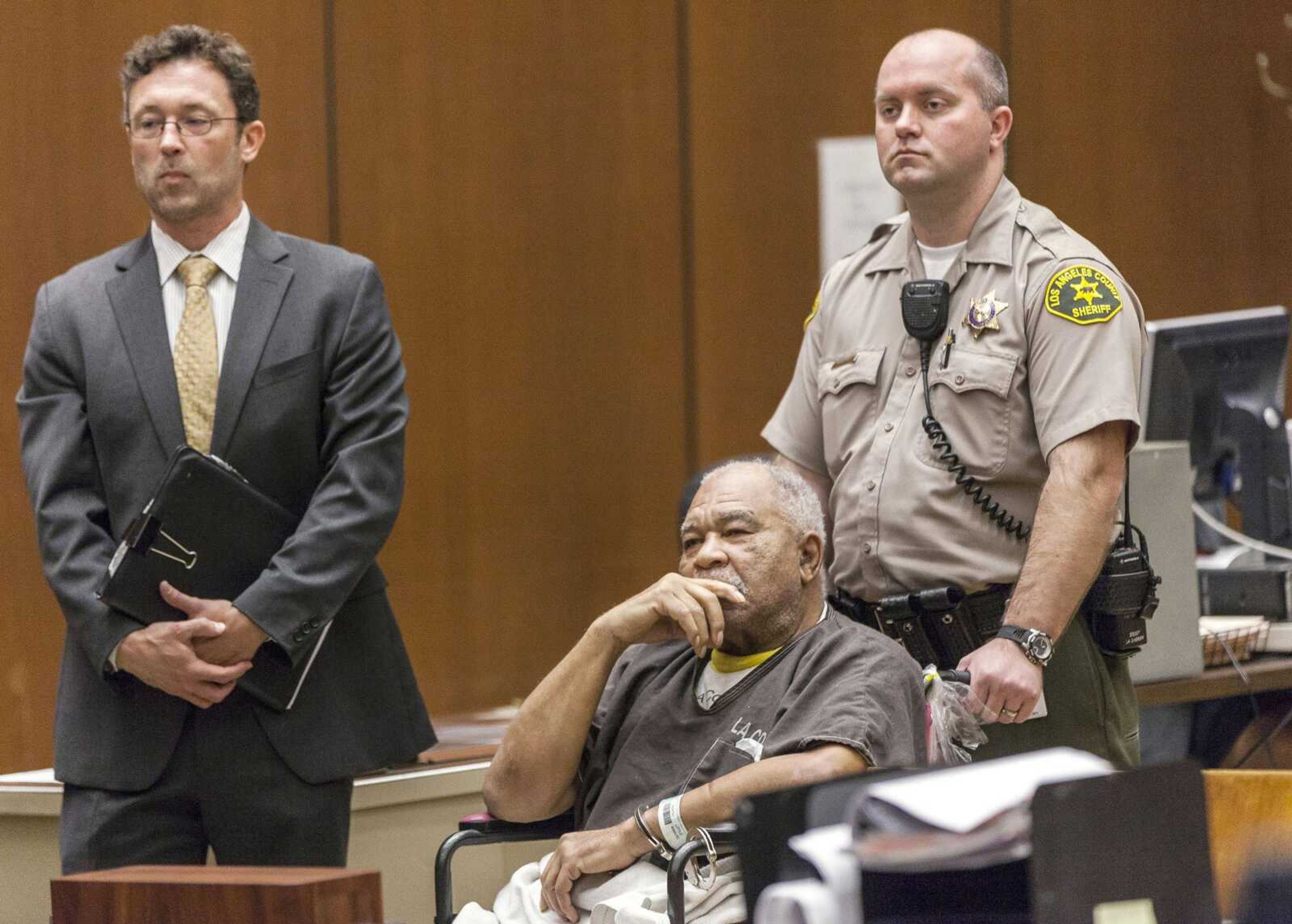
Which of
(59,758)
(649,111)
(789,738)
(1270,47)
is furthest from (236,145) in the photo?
(1270,47)

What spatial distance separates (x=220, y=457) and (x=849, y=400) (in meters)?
1.01

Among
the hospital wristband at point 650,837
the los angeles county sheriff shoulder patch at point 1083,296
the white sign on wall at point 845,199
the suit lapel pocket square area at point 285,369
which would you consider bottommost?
the hospital wristband at point 650,837

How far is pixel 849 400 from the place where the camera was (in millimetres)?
2820

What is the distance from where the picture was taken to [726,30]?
16.5 ft

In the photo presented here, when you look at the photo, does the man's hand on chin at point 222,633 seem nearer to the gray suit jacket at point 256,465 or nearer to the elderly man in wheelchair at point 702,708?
the gray suit jacket at point 256,465

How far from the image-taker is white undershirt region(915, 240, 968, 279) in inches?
108

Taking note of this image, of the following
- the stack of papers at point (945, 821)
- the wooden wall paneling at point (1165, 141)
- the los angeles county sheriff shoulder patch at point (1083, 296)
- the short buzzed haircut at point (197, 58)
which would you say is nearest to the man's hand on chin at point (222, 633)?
the short buzzed haircut at point (197, 58)

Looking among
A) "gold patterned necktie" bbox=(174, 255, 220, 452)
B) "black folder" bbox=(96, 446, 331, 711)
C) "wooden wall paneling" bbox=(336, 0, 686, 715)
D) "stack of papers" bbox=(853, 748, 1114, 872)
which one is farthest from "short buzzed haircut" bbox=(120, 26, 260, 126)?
"stack of papers" bbox=(853, 748, 1114, 872)

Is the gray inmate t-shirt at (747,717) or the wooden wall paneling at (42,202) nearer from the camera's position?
the gray inmate t-shirt at (747,717)

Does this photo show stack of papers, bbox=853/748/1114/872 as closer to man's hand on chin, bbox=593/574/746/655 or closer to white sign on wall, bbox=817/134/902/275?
man's hand on chin, bbox=593/574/746/655

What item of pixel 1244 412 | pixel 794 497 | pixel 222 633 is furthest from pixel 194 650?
pixel 1244 412

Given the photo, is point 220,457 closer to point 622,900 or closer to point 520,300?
point 622,900

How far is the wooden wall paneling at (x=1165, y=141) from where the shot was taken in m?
5.54

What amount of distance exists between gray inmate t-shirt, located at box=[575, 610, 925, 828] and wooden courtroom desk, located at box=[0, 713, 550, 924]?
0.80 meters
